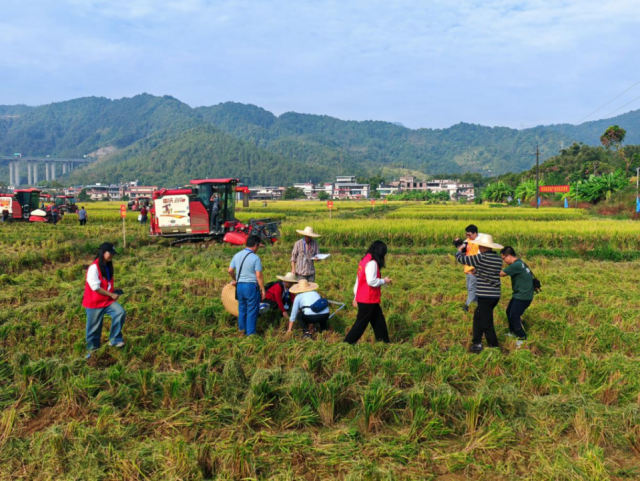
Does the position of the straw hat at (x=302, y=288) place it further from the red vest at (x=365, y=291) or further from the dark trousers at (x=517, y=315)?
the dark trousers at (x=517, y=315)

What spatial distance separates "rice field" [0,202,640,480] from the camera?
11.3 feet

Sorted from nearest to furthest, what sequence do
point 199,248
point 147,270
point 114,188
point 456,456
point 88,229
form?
point 456,456
point 147,270
point 199,248
point 88,229
point 114,188

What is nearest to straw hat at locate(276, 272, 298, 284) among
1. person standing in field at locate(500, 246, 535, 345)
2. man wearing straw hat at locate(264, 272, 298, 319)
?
man wearing straw hat at locate(264, 272, 298, 319)

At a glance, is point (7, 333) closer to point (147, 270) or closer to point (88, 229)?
point (147, 270)

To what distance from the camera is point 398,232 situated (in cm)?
1869

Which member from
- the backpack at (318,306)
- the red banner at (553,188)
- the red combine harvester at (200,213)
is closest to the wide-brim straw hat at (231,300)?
the backpack at (318,306)

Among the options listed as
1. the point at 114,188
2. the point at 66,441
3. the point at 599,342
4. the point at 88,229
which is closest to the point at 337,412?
the point at 66,441

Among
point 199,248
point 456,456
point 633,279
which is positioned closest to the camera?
point 456,456

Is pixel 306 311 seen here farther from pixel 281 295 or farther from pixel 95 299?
pixel 95 299

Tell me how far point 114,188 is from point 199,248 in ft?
550

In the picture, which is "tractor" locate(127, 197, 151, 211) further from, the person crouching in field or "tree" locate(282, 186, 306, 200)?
"tree" locate(282, 186, 306, 200)

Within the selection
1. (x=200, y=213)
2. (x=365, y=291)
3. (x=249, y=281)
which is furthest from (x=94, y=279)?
(x=200, y=213)

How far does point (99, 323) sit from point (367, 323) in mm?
3333

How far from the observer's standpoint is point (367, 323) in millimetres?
5598
